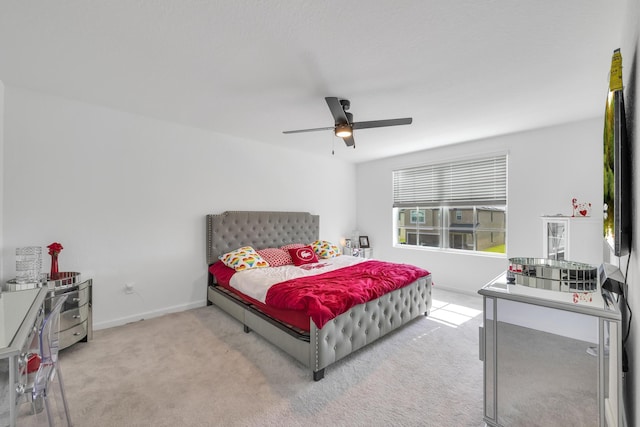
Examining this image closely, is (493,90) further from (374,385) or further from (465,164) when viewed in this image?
(374,385)

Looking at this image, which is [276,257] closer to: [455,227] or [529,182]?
[455,227]

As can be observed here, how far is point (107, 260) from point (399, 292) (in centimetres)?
328

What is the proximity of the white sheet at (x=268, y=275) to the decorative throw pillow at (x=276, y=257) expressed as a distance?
5.0 inches

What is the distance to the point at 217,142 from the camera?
3.90 m

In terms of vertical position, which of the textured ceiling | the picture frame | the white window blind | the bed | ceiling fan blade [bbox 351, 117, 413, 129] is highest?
the textured ceiling

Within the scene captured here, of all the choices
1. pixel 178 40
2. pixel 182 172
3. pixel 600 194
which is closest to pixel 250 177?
pixel 182 172

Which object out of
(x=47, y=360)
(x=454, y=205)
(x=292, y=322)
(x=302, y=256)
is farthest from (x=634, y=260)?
(x=454, y=205)

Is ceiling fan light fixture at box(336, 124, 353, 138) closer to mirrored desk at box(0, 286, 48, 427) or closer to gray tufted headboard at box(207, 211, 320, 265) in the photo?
gray tufted headboard at box(207, 211, 320, 265)

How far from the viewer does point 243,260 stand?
3506mm

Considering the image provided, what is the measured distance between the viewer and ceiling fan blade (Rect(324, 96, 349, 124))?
221cm

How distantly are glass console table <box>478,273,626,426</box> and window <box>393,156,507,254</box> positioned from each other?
3101 mm

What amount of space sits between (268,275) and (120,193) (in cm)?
196

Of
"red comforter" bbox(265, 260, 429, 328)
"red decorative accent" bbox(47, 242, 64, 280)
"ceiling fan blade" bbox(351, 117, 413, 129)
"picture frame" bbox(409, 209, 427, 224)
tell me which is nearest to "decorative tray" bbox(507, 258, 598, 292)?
"red comforter" bbox(265, 260, 429, 328)

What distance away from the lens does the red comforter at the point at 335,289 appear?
2.23 metres
